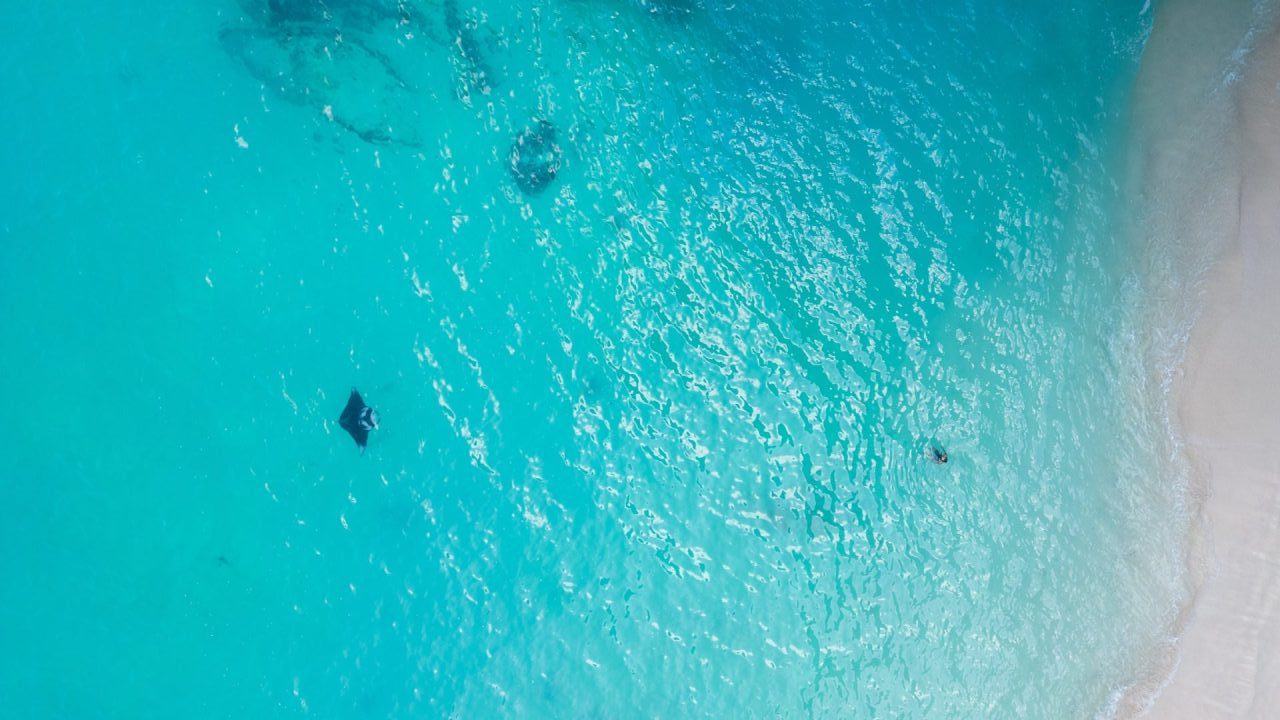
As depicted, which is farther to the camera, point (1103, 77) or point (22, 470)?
point (1103, 77)

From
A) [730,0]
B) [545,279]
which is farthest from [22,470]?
[730,0]

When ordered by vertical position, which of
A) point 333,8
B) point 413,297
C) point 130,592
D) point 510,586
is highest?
point 333,8

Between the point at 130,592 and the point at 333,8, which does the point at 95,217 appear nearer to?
the point at 333,8

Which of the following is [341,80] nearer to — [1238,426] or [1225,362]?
[1225,362]

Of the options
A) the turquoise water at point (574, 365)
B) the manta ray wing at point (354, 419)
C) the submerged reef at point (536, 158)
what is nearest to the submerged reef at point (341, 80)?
the turquoise water at point (574, 365)

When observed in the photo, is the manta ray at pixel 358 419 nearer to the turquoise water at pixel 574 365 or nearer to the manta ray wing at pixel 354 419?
the manta ray wing at pixel 354 419

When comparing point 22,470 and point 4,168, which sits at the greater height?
point 4,168
